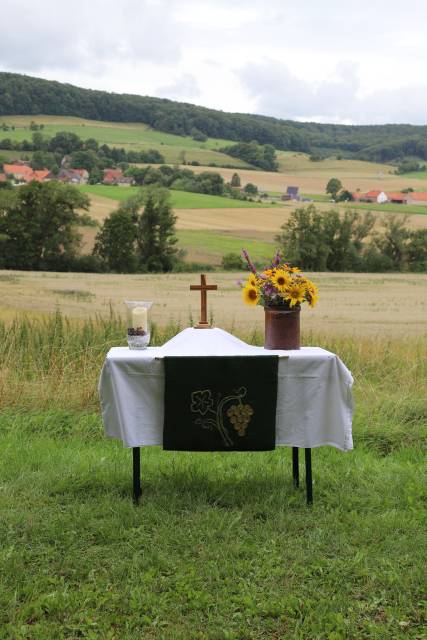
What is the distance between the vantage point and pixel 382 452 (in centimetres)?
693

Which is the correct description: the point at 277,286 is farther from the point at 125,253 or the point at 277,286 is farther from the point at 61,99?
the point at 61,99

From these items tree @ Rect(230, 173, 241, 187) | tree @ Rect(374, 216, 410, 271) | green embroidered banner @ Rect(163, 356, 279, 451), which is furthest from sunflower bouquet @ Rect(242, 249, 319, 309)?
tree @ Rect(230, 173, 241, 187)

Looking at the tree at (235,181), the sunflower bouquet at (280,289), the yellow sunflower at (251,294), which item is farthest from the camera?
the tree at (235,181)

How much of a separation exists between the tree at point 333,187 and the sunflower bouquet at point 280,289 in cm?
6675

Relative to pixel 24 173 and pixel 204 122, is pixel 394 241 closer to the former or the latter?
pixel 24 173

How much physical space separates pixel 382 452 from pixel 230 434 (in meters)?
2.46

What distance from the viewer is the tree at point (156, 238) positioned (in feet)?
168

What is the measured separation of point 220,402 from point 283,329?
71cm

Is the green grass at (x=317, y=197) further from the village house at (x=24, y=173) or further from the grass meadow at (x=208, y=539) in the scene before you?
the grass meadow at (x=208, y=539)

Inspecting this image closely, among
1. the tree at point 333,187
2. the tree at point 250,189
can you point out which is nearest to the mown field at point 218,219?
the tree at point 250,189

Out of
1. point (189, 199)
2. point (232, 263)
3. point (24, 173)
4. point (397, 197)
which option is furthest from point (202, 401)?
point (397, 197)

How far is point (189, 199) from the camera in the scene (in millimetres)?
65625

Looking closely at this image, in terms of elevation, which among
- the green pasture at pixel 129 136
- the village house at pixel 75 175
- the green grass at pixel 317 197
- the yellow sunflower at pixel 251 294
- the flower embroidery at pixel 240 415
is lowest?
the flower embroidery at pixel 240 415

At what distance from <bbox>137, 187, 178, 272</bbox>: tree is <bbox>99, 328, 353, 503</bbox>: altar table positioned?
4591cm
